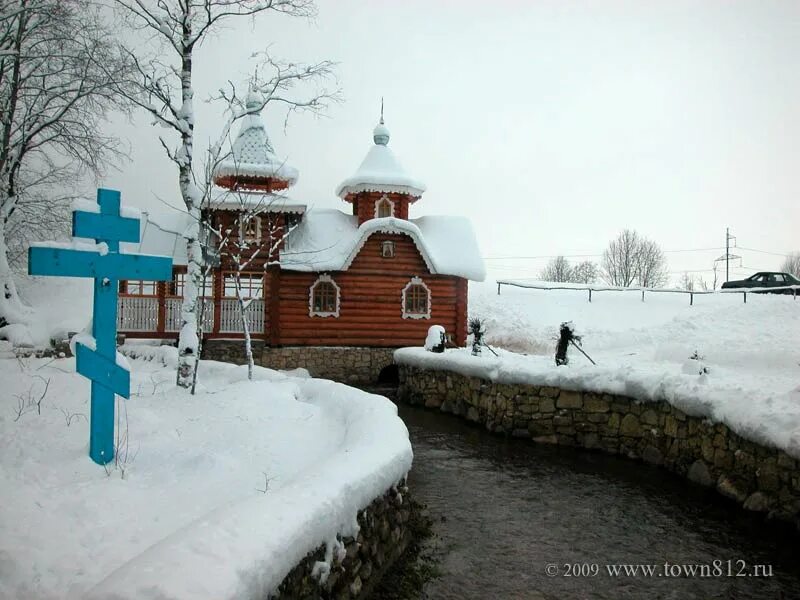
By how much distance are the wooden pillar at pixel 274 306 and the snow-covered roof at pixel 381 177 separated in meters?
4.53

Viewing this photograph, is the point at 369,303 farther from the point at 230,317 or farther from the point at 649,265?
the point at 649,265

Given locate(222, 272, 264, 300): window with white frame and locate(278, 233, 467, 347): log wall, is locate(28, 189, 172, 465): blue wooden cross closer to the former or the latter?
locate(222, 272, 264, 300): window with white frame

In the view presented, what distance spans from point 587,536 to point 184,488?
422 centimetres

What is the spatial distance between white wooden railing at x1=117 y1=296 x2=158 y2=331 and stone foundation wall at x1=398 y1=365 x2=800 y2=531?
9.21 metres

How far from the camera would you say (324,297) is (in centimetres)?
1959

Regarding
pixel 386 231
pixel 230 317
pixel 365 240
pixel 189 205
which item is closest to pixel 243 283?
pixel 230 317

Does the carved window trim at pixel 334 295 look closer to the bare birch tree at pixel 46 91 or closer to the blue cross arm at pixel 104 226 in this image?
the bare birch tree at pixel 46 91

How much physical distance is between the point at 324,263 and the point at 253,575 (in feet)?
54.0

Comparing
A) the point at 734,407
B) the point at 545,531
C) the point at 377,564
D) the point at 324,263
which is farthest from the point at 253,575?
the point at 324,263

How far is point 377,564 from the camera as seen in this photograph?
482 centimetres

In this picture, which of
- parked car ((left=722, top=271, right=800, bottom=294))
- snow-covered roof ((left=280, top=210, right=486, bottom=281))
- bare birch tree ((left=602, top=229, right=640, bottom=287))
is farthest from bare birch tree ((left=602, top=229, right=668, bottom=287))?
snow-covered roof ((left=280, top=210, right=486, bottom=281))

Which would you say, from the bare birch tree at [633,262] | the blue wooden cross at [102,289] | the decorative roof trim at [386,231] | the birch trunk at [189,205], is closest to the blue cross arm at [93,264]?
the blue wooden cross at [102,289]

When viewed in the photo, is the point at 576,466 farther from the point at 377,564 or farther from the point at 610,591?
the point at 377,564

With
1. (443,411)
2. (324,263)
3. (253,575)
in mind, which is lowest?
(443,411)
